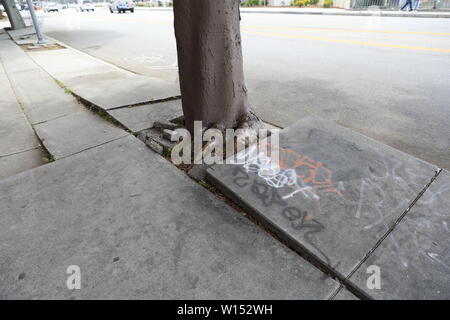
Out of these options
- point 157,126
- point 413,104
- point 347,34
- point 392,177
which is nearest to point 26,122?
point 157,126

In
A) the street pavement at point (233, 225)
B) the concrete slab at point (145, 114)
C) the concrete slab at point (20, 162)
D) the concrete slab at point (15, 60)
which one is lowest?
the concrete slab at point (20, 162)

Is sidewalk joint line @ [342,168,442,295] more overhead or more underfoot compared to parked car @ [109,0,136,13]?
more underfoot

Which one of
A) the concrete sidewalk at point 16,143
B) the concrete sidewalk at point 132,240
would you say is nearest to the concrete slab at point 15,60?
the concrete sidewalk at point 16,143

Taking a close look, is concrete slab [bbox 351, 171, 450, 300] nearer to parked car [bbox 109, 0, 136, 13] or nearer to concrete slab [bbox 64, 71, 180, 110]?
concrete slab [bbox 64, 71, 180, 110]

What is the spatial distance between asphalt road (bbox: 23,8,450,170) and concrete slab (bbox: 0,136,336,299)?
2307 mm

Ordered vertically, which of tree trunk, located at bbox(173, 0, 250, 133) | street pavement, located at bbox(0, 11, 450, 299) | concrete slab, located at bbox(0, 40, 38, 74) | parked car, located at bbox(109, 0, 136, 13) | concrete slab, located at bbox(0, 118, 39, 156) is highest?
parked car, located at bbox(109, 0, 136, 13)

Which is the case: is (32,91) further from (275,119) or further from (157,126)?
(275,119)

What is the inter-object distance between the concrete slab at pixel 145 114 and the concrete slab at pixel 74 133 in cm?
18

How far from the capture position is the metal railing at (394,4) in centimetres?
1829

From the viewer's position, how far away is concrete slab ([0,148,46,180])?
320 centimetres

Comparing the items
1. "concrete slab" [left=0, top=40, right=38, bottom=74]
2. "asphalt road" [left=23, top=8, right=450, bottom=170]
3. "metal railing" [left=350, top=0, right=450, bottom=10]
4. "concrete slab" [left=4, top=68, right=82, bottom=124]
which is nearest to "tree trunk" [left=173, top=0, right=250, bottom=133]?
"asphalt road" [left=23, top=8, right=450, bottom=170]

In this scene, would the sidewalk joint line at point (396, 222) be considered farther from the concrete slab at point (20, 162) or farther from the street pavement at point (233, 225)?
the concrete slab at point (20, 162)

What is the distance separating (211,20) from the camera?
2738mm
